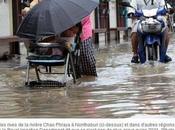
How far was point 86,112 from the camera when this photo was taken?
646cm

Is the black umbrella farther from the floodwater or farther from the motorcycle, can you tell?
the motorcycle

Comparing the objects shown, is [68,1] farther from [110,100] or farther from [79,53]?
[110,100]

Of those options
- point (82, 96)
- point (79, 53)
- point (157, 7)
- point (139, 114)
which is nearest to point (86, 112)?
point (139, 114)

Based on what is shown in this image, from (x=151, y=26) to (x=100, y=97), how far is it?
188 inches

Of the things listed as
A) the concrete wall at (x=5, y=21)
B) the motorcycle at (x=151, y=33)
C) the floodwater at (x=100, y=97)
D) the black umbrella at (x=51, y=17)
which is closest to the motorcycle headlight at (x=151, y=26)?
the motorcycle at (x=151, y=33)

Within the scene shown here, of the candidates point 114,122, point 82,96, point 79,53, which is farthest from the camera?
point 79,53

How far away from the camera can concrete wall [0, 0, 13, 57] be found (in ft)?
57.1

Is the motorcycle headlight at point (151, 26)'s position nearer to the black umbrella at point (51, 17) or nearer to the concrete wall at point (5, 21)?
the black umbrella at point (51, 17)

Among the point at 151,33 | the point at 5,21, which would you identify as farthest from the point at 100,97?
the point at 5,21

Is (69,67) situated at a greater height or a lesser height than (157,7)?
lesser

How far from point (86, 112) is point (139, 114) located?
2.02ft

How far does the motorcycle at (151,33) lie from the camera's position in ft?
40.4

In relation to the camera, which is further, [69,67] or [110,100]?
[69,67]

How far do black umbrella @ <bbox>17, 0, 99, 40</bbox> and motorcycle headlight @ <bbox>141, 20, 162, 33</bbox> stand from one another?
10.3ft
